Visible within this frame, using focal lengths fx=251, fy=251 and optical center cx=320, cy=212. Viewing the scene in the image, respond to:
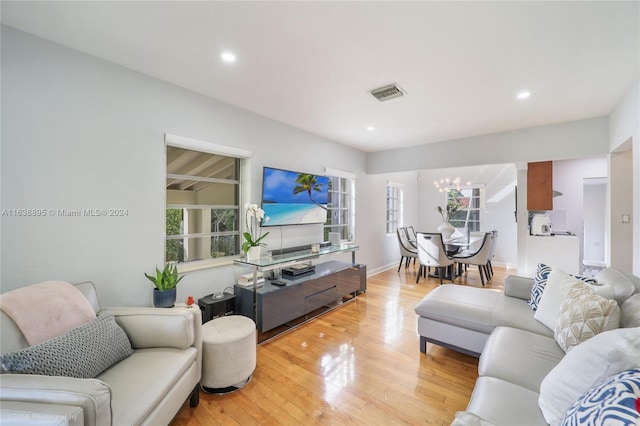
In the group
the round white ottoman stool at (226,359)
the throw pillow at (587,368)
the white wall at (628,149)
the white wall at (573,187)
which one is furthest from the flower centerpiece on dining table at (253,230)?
the white wall at (573,187)

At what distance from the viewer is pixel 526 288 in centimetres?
245

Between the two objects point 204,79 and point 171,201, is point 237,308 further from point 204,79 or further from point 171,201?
point 204,79

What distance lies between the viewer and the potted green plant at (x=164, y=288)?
221 cm

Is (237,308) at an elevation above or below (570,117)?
below

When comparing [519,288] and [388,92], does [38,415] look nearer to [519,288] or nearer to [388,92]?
[388,92]

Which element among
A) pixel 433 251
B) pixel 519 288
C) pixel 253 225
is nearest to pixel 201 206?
pixel 253 225

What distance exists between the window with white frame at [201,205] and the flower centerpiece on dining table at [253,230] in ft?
0.49

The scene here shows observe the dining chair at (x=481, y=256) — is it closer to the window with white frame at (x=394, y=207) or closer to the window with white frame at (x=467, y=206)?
the window with white frame at (x=394, y=207)

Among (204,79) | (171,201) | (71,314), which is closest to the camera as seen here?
(71,314)

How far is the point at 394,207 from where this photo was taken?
660 centimetres

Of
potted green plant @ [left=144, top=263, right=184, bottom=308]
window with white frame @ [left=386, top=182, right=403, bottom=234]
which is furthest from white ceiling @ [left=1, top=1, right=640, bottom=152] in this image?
window with white frame @ [left=386, top=182, right=403, bottom=234]

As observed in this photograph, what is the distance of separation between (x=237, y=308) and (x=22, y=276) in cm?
170

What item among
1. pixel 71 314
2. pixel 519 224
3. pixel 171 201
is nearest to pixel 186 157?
pixel 171 201

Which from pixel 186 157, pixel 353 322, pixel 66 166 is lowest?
pixel 353 322
